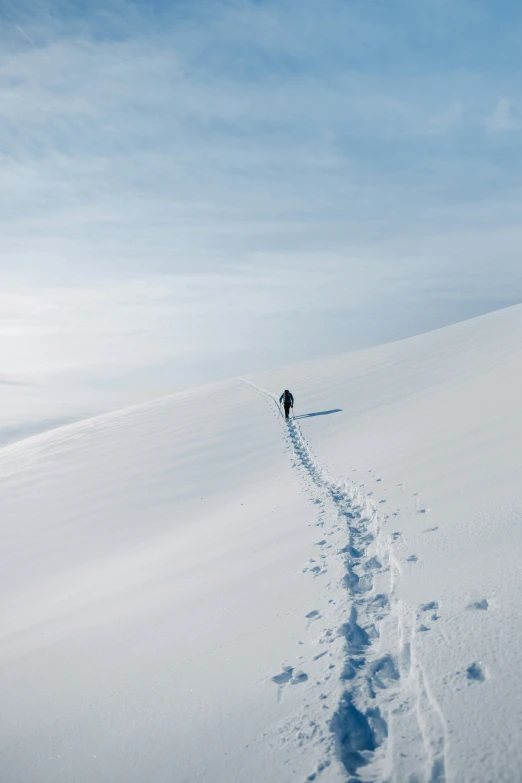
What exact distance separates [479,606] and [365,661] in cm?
103

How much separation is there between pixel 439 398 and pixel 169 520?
9.17 m

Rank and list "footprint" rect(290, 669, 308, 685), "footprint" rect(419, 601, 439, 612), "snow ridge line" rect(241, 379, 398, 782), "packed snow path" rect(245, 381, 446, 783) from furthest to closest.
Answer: "footprint" rect(419, 601, 439, 612)
"footprint" rect(290, 669, 308, 685)
"snow ridge line" rect(241, 379, 398, 782)
"packed snow path" rect(245, 381, 446, 783)

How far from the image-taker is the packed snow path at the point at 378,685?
113 inches

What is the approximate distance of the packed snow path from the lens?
2.87 metres

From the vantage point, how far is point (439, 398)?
48.5ft

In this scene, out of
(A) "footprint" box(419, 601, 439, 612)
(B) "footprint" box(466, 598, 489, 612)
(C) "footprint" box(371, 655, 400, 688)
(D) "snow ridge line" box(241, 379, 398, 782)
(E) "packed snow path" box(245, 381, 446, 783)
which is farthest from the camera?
(A) "footprint" box(419, 601, 439, 612)

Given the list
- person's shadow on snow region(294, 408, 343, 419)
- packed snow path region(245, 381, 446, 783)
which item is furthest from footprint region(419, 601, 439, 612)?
person's shadow on snow region(294, 408, 343, 419)

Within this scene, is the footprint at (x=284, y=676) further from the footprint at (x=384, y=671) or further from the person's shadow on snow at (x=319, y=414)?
the person's shadow on snow at (x=319, y=414)

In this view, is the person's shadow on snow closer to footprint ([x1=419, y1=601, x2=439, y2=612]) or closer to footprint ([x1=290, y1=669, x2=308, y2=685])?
footprint ([x1=419, y1=601, x2=439, y2=612])

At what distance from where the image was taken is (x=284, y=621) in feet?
15.2

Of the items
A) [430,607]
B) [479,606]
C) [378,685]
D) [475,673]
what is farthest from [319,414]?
[475,673]

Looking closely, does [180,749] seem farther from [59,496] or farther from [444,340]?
[444,340]

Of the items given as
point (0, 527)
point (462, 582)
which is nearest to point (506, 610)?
point (462, 582)

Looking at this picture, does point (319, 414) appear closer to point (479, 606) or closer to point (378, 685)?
point (479, 606)
